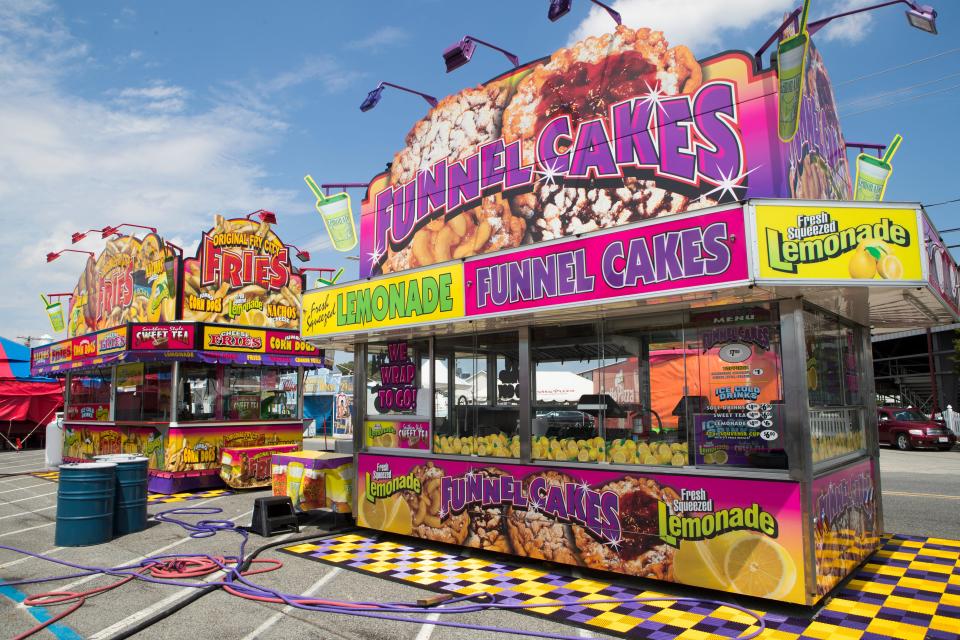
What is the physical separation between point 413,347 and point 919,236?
5581 mm

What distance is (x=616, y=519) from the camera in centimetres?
613

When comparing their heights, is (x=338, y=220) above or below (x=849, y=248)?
above

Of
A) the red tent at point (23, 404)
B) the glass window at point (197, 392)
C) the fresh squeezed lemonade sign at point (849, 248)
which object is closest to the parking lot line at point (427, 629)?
the fresh squeezed lemonade sign at point (849, 248)

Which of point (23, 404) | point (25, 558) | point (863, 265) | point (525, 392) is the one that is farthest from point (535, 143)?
point (23, 404)

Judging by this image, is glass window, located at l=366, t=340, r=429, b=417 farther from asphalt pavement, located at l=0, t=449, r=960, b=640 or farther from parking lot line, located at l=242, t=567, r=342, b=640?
parking lot line, located at l=242, t=567, r=342, b=640

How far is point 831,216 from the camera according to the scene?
201 inches

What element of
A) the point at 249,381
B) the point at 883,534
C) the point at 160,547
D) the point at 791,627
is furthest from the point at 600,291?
the point at 249,381

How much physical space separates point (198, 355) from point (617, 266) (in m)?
10.1

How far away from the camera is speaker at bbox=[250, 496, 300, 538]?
8375 millimetres

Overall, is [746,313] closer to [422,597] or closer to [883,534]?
[422,597]

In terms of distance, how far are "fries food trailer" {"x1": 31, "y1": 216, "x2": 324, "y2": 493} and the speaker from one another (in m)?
5.26

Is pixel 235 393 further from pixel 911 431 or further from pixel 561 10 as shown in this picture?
pixel 911 431

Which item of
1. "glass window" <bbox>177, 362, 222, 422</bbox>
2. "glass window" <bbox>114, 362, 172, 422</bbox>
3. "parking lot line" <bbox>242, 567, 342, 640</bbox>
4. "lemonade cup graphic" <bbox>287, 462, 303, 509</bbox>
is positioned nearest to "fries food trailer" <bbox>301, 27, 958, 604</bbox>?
"lemonade cup graphic" <bbox>287, 462, 303, 509</bbox>

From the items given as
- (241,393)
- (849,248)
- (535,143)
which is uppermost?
(535,143)
